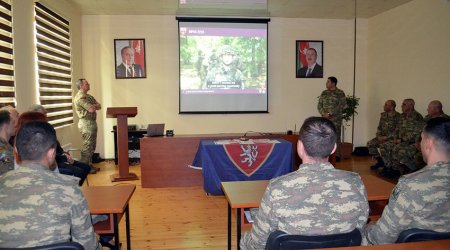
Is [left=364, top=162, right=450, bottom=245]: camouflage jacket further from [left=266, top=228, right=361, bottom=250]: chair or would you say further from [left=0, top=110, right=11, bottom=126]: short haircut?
[left=0, top=110, right=11, bottom=126]: short haircut

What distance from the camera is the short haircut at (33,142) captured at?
157cm

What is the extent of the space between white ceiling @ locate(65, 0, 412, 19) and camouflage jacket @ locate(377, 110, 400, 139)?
2.09 meters

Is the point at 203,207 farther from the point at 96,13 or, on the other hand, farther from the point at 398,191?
the point at 96,13

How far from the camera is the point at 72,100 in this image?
6.31m

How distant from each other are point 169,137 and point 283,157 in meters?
1.66

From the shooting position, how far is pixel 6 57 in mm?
3916

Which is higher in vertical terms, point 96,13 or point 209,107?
point 96,13

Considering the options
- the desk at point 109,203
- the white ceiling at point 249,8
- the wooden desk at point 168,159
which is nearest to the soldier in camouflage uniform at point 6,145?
the desk at point 109,203

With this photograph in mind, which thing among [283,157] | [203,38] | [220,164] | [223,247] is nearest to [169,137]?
[220,164]

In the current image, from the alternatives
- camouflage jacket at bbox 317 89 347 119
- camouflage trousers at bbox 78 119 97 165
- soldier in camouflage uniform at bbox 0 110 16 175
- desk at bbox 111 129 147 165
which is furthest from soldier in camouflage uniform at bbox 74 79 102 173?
camouflage jacket at bbox 317 89 347 119

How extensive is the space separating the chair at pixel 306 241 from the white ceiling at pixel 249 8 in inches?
193

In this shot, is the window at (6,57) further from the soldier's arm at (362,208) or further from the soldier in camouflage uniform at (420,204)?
the soldier in camouflage uniform at (420,204)

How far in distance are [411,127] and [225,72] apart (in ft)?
11.8

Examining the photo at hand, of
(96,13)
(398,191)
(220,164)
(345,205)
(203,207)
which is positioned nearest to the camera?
(345,205)
